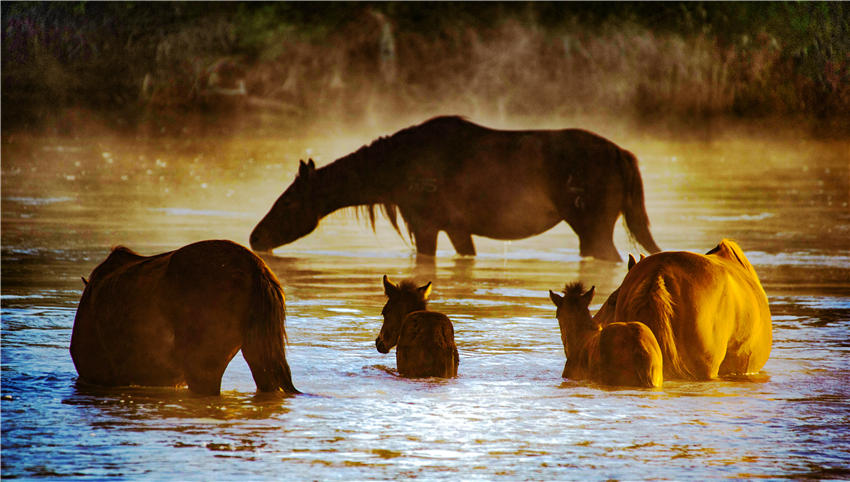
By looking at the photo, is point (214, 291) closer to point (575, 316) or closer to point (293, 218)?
point (575, 316)

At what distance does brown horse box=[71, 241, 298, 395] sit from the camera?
6652 mm

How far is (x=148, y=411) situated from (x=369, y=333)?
10.8ft

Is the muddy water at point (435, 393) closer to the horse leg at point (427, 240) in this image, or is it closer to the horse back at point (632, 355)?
the horse back at point (632, 355)

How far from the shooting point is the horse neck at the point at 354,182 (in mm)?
15852

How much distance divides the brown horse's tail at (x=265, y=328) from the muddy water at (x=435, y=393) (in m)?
0.21

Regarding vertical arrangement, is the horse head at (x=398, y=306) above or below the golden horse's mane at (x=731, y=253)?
below

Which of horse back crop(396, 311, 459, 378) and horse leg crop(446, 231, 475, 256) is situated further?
horse leg crop(446, 231, 475, 256)

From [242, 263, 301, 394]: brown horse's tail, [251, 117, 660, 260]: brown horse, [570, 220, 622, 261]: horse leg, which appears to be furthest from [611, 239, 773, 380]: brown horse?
[570, 220, 622, 261]: horse leg

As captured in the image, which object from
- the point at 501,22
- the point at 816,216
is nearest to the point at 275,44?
the point at 501,22

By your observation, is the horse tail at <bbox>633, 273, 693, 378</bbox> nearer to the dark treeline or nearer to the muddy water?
the muddy water

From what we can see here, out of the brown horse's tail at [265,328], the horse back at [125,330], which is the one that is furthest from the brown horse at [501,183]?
the brown horse's tail at [265,328]

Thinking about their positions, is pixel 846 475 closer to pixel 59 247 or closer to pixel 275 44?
pixel 59 247

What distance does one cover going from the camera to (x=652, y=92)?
37844 millimetres

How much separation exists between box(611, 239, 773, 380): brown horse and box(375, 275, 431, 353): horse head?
121cm
